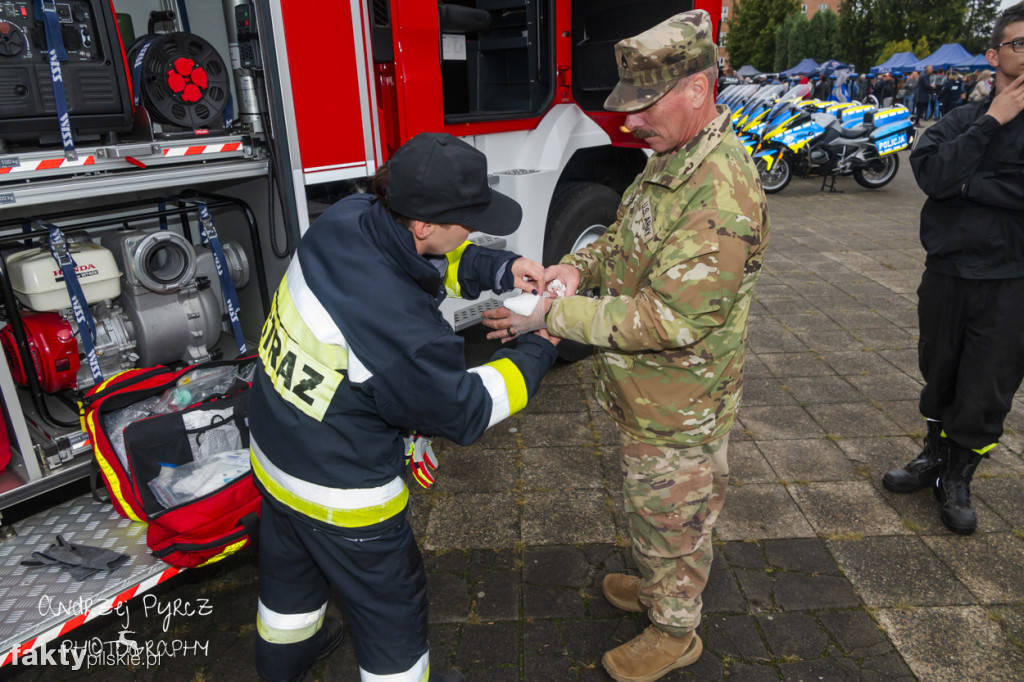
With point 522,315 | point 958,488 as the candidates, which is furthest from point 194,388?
point 958,488

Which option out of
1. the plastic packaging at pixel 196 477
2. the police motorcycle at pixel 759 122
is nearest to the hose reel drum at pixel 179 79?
the plastic packaging at pixel 196 477

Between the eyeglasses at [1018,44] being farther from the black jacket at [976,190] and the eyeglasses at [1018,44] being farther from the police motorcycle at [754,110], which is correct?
the police motorcycle at [754,110]

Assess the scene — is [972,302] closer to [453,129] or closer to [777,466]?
[777,466]

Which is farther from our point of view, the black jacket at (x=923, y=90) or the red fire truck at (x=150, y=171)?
the black jacket at (x=923, y=90)

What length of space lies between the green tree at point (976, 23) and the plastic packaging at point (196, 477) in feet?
174

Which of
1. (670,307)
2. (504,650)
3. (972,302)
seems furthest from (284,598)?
(972,302)

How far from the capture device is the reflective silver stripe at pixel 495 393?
1.75 meters

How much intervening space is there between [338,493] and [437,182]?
85cm

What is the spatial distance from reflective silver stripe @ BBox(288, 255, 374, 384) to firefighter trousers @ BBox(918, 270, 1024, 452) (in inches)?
105

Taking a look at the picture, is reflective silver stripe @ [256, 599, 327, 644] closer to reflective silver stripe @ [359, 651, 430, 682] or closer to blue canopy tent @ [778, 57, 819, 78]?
reflective silver stripe @ [359, 651, 430, 682]

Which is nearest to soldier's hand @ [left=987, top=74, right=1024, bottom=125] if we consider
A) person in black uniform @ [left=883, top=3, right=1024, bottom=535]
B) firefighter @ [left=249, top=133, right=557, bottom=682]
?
person in black uniform @ [left=883, top=3, right=1024, bottom=535]

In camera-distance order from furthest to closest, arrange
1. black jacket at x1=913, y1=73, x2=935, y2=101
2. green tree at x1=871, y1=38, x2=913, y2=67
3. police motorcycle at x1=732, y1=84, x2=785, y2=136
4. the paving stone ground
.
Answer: green tree at x1=871, y1=38, x2=913, y2=67 < black jacket at x1=913, y1=73, x2=935, y2=101 < police motorcycle at x1=732, y1=84, x2=785, y2=136 < the paving stone ground

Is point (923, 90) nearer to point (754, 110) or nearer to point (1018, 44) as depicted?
point (754, 110)

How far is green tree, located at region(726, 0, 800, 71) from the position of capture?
54.2 metres
